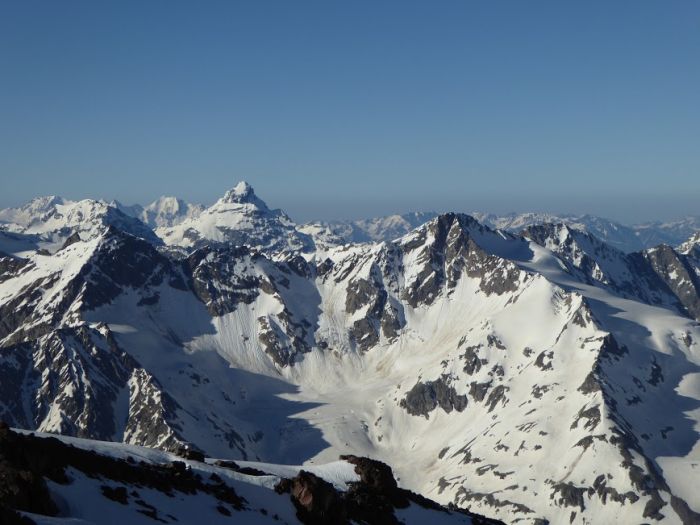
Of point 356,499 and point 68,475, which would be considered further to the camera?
point 356,499

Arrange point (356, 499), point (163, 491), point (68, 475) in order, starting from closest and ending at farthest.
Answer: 1. point (68, 475)
2. point (163, 491)
3. point (356, 499)

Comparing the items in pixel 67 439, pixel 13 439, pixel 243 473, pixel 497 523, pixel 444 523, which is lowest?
pixel 497 523

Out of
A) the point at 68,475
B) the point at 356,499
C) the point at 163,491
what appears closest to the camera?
the point at 68,475

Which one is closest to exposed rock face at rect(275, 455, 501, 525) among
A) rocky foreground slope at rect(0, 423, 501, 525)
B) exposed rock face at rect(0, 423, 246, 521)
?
rocky foreground slope at rect(0, 423, 501, 525)

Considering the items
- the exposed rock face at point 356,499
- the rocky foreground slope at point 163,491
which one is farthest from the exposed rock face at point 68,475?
the exposed rock face at point 356,499

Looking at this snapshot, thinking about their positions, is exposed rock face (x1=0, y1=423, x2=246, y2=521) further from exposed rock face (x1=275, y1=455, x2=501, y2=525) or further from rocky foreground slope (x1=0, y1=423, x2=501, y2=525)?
exposed rock face (x1=275, y1=455, x2=501, y2=525)

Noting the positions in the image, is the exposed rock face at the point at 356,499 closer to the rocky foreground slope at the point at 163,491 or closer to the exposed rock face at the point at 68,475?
the rocky foreground slope at the point at 163,491

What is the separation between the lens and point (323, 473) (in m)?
98.2

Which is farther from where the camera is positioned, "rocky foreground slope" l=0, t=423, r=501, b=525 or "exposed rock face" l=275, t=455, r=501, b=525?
"exposed rock face" l=275, t=455, r=501, b=525

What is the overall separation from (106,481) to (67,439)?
728 inches

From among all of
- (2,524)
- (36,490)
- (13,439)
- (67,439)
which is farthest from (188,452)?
(2,524)

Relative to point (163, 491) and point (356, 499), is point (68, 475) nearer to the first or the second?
point (163, 491)

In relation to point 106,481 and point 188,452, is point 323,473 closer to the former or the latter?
point 188,452

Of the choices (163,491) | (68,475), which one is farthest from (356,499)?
(68,475)
